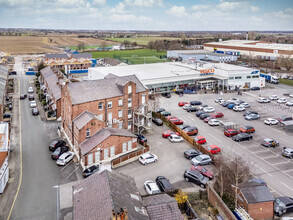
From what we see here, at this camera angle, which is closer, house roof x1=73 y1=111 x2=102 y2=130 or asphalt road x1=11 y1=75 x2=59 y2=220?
asphalt road x1=11 y1=75 x2=59 y2=220

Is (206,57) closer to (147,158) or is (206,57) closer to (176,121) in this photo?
(176,121)

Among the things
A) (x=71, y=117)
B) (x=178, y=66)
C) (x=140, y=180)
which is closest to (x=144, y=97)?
(x=71, y=117)

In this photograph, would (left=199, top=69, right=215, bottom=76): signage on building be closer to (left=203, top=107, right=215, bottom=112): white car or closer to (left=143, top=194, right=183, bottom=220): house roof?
(left=203, top=107, right=215, bottom=112): white car

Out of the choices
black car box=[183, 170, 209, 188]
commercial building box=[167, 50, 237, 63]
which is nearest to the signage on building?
commercial building box=[167, 50, 237, 63]

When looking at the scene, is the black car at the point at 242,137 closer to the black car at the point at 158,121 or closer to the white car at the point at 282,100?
the black car at the point at 158,121

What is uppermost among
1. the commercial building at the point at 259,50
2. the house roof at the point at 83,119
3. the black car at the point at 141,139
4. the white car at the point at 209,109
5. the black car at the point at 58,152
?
the commercial building at the point at 259,50

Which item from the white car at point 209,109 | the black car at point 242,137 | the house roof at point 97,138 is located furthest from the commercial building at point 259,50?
the house roof at point 97,138
